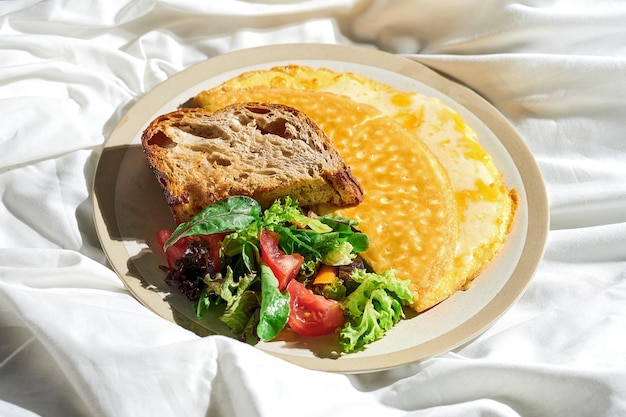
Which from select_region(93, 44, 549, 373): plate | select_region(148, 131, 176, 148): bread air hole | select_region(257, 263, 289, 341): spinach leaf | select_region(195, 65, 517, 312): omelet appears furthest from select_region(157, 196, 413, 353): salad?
select_region(148, 131, 176, 148): bread air hole

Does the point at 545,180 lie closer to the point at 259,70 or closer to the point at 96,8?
the point at 259,70

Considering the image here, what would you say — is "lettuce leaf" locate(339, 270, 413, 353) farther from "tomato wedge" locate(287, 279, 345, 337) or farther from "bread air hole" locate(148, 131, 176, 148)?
"bread air hole" locate(148, 131, 176, 148)

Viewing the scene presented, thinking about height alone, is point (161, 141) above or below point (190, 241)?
above

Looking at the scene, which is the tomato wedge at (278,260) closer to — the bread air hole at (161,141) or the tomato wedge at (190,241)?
the tomato wedge at (190,241)

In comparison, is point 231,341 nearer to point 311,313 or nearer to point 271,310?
point 271,310

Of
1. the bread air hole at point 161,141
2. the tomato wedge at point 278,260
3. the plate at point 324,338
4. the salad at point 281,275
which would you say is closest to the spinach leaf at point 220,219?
the salad at point 281,275

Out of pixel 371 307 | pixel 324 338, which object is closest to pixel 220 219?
pixel 324 338
